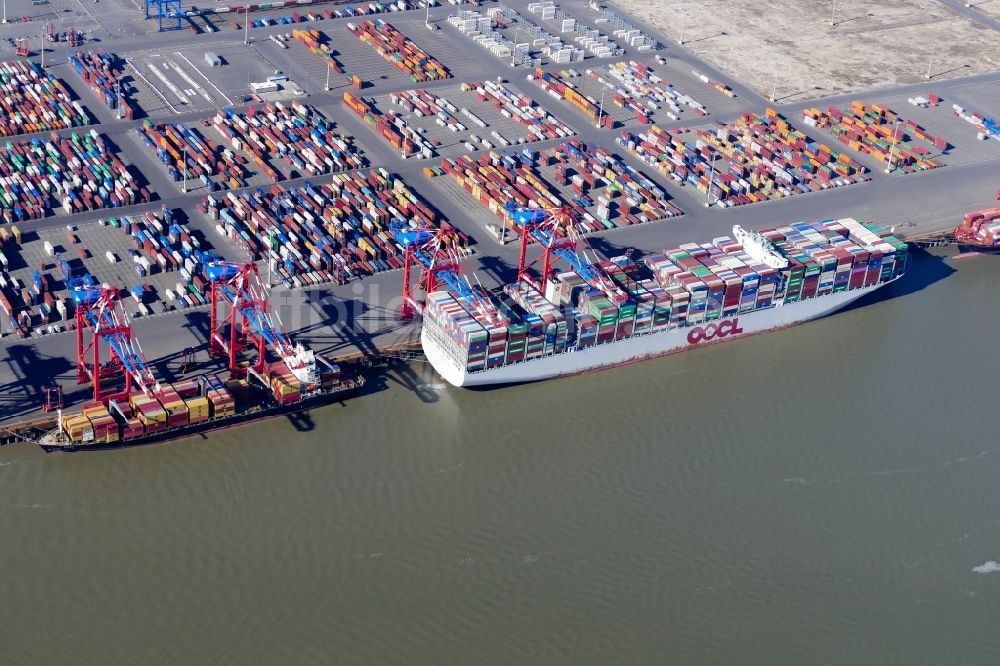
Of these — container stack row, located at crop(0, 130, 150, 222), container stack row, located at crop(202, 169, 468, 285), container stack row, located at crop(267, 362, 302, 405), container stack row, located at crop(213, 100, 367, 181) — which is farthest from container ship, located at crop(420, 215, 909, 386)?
container stack row, located at crop(0, 130, 150, 222)

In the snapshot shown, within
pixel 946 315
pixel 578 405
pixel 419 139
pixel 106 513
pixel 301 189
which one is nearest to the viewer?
pixel 106 513

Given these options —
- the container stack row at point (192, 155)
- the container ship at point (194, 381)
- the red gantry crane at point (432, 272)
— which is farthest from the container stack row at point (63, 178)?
the red gantry crane at point (432, 272)

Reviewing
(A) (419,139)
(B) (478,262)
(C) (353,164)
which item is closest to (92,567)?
(B) (478,262)

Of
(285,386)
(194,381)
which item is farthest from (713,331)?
(194,381)

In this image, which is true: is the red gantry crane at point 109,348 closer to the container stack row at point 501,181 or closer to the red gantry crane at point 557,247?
the red gantry crane at point 557,247

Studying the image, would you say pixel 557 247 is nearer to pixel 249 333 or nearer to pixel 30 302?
pixel 249 333

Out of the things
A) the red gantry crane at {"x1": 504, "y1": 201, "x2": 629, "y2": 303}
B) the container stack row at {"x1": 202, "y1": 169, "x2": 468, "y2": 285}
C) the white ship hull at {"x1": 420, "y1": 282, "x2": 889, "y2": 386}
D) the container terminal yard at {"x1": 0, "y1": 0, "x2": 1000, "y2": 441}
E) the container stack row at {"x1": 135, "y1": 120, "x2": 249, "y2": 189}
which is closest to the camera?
the white ship hull at {"x1": 420, "y1": 282, "x2": 889, "y2": 386}

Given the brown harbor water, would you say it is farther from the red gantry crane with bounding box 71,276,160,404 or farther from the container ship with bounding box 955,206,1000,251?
the container ship with bounding box 955,206,1000,251

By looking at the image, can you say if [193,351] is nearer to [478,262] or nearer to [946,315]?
[478,262]
